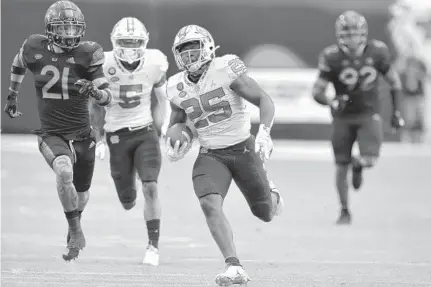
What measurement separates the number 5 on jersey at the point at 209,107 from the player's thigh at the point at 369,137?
382 centimetres

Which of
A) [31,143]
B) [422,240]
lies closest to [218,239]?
Answer: [422,240]

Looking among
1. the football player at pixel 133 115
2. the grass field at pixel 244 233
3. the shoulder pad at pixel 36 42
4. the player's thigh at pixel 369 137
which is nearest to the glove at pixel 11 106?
the shoulder pad at pixel 36 42

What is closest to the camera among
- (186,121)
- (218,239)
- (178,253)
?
(218,239)

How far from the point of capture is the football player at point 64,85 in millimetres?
8688

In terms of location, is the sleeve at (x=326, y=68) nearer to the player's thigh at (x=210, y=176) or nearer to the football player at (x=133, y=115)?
the football player at (x=133, y=115)

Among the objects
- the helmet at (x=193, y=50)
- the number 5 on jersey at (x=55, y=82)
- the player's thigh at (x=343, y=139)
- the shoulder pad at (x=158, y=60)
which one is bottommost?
the player's thigh at (x=343, y=139)

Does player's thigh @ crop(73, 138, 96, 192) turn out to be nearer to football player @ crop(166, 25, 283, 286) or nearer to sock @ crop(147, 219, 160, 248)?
sock @ crop(147, 219, 160, 248)

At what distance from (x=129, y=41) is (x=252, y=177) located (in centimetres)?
199

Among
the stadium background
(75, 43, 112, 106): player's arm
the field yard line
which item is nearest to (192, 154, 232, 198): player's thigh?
(75, 43, 112, 106): player's arm

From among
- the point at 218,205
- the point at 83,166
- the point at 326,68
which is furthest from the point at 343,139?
the point at 218,205

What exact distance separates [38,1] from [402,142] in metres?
6.17

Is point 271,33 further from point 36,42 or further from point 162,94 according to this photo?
point 36,42

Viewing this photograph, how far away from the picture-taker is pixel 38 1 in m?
18.0

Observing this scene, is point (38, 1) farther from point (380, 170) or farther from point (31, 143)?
point (380, 170)
